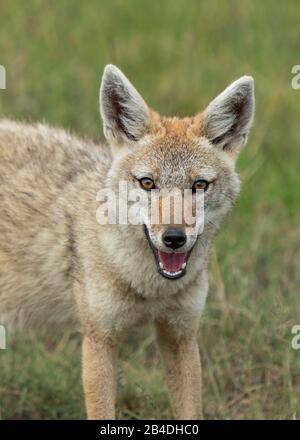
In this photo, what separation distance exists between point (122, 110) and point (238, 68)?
4736 millimetres

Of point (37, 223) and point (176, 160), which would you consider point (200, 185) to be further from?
point (37, 223)

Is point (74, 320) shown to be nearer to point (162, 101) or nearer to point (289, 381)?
point (289, 381)

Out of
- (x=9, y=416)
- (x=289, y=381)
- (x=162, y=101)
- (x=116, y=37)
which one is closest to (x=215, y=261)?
(x=289, y=381)

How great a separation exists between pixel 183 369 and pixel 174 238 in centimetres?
126

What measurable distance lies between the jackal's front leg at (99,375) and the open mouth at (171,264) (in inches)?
26.4

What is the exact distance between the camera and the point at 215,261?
800 centimetres

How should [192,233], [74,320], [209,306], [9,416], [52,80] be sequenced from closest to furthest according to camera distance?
[192,233]
[74,320]
[9,416]
[209,306]
[52,80]

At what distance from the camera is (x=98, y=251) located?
20.4 ft

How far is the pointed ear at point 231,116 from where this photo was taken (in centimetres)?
612

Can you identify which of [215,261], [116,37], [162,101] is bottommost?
[215,261]

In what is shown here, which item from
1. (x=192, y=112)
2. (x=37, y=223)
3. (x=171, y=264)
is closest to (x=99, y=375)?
(x=171, y=264)

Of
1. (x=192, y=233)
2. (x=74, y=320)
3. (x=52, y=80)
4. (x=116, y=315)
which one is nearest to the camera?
(x=192, y=233)

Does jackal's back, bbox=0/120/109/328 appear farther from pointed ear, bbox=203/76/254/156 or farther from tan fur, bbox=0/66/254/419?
pointed ear, bbox=203/76/254/156

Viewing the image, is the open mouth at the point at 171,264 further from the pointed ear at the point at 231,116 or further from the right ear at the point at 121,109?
the pointed ear at the point at 231,116
